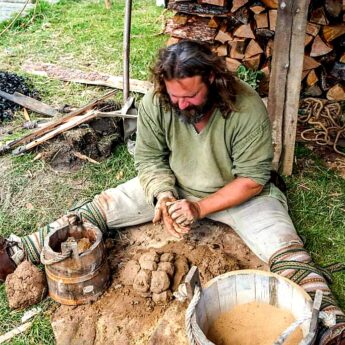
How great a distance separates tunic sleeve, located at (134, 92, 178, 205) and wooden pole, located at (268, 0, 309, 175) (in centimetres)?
100

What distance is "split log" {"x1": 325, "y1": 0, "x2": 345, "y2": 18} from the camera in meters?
4.93

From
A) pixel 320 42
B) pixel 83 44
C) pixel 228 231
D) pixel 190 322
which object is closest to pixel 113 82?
pixel 83 44

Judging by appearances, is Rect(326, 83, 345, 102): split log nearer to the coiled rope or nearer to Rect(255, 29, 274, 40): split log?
the coiled rope

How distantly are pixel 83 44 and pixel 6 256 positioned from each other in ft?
13.7

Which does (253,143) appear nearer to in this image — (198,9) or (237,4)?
(237,4)

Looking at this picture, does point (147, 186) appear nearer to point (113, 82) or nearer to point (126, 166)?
point (126, 166)

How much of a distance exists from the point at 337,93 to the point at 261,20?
39.3 inches

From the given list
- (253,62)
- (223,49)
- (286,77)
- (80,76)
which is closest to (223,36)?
(223,49)

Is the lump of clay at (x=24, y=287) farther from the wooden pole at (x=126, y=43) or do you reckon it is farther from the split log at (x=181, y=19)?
the split log at (x=181, y=19)

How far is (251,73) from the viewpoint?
5434 millimetres

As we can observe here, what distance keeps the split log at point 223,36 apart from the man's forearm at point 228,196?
2362mm

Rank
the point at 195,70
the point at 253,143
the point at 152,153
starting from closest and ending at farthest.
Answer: the point at 195,70 → the point at 253,143 → the point at 152,153

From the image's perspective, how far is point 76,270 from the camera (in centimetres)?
333

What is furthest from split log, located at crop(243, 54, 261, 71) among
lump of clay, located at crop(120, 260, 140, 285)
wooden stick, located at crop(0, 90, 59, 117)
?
lump of clay, located at crop(120, 260, 140, 285)
